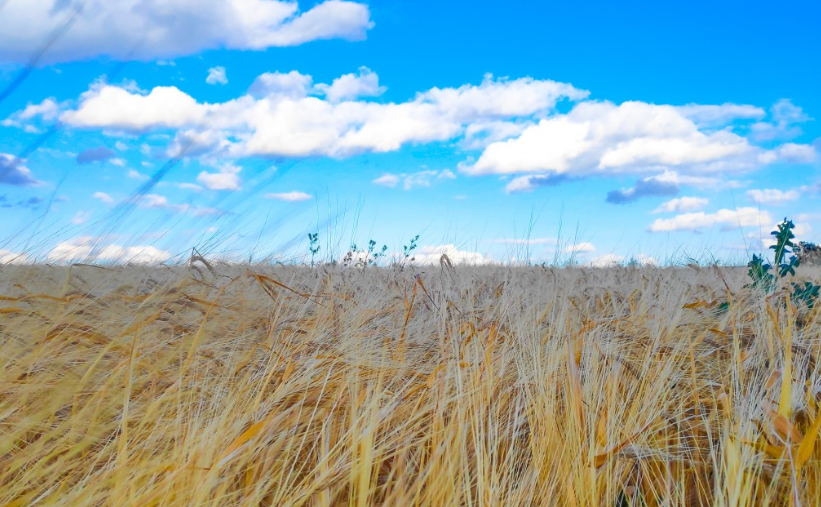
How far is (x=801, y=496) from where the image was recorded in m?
1.50

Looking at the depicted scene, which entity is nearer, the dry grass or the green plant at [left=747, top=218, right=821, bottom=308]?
the dry grass

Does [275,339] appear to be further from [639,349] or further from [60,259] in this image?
[60,259]

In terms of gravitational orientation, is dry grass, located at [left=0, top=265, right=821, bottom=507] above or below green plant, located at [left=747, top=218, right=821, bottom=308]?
below

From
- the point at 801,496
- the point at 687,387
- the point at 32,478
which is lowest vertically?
the point at 32,478

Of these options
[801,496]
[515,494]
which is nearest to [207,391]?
[515,494]

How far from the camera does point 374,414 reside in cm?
151

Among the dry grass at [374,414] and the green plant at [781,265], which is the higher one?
the green plant at [781,265]

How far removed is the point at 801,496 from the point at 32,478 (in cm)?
186

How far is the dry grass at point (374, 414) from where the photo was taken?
55.2 inches

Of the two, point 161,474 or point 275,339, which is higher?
point 275,339

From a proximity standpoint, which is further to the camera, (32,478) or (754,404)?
(754,404)

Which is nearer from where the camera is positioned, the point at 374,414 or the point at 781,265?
the point at 374,414

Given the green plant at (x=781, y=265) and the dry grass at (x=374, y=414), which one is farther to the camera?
the green plant at (x=781, y=265)

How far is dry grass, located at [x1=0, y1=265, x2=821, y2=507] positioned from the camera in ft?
4.60
